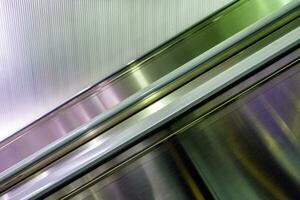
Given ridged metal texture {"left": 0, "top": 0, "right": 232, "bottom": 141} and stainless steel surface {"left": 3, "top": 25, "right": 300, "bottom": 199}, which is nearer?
stainless steel surface {"left": 3, "top": 25, "right": 300, "bottom": 199}

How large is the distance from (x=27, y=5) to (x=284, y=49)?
2717 millimetres

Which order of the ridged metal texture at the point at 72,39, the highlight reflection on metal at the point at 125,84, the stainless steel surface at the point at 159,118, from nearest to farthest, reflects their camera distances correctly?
1. the stainless steel surface at the point at 159,118
2. the highlight reflection on metal at the point at 125,84
3. the ridged metal texture at the point at 72,39

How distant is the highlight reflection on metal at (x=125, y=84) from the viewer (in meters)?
3.05

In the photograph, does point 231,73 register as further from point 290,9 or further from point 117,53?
point 117,53

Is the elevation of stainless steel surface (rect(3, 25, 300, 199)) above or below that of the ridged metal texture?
below

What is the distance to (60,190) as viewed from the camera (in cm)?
101

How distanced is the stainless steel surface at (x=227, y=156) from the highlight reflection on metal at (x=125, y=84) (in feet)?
6.49

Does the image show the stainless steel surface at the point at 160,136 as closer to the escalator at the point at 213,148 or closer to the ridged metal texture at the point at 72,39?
the escalator at the point at 213,148

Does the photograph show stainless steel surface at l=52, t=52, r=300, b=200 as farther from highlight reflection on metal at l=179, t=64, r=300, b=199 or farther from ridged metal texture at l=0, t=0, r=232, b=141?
ridged metal texture at l=0, t=0, r=232, b=141

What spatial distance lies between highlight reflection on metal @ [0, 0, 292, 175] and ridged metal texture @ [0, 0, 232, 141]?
165mm

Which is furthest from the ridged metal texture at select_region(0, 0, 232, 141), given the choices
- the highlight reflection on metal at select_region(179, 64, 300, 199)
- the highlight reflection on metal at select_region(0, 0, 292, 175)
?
the highlight reflection on metal at select_region(179, 64, 300, 199)

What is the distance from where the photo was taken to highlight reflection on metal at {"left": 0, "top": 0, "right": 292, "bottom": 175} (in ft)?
10.0

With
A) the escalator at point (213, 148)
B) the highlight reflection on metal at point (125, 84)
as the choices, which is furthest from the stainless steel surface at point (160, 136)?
the highlight reflection on metal at point (125, 84)

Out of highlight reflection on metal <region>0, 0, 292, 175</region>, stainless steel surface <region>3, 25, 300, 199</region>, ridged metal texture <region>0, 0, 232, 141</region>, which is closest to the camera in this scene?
stainless steel surface <region>3, 25, 300, 199</region>
